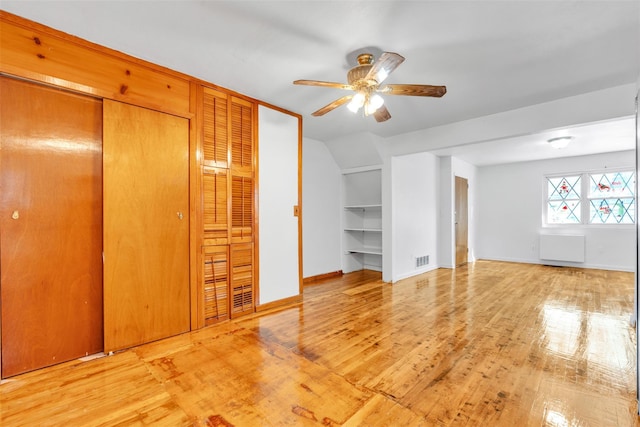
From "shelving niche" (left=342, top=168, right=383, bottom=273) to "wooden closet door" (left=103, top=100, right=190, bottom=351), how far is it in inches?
138

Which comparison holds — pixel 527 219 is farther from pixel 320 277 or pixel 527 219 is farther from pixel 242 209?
pixel 242 209

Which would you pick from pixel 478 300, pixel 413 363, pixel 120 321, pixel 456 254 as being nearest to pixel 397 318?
pixel 413 363

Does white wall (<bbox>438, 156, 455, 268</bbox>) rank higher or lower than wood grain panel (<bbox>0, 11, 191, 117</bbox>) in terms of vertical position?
lower

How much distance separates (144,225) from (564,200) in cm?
825

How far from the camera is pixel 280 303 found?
3531 mm

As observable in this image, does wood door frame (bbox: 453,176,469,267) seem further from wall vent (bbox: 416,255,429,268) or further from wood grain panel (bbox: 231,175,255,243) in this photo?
wood grain panel (bbox: 231,175,255,243)

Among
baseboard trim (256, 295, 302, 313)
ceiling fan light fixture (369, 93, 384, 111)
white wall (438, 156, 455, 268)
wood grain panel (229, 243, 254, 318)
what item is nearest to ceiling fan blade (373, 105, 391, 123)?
ceiling fan light fixture (369, 93, 384, 111)

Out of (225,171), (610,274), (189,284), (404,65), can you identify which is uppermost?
(404,65)

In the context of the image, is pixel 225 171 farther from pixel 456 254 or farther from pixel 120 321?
pixel 456 254

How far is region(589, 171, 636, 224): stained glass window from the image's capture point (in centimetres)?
575

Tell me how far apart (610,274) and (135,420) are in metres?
7.75

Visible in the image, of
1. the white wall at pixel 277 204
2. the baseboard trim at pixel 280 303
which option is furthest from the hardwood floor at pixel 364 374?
the white wall at pixel 277 204

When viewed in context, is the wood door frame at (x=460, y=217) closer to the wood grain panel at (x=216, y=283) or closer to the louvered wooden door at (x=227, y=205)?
the louvered wooden door at (x=227, y=205)

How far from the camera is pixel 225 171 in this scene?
9.93 feet
